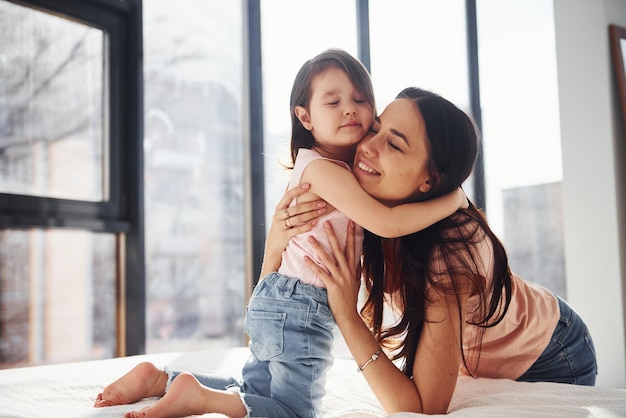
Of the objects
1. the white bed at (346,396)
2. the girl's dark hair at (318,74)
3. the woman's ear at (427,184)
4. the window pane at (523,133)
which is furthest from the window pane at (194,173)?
the woman's ear at (427,184)

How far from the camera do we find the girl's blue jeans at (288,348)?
123 centimetres

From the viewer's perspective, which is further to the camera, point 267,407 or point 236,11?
point 236,11

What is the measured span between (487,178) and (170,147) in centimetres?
197

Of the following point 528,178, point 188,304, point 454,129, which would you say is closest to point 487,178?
point 528,178

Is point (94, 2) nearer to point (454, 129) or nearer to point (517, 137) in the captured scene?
point (454, 129)

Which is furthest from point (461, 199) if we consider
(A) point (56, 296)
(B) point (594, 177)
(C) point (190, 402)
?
(B) point (594, 177)

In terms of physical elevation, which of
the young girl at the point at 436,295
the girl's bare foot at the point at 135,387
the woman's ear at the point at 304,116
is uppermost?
the woman's ear at the point at 304,116

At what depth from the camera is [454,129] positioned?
4.40 feet

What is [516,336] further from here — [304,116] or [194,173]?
[194,173]

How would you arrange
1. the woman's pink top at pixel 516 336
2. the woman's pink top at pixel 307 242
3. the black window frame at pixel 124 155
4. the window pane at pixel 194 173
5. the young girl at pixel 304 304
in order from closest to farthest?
the young girl at pixel 304 304, the woman's pink top at pixel 307 242, the woman's pink top at pixel 516 336, the black window frame at pixel 124 155, the window pane at pixel 194 173

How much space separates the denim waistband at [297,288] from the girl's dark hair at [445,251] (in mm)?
191

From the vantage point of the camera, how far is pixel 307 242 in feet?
4.51

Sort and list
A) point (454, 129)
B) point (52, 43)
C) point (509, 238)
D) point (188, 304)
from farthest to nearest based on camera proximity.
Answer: point (509, 238) < point (188, 304) < point (52, 43) < point (454, 129)

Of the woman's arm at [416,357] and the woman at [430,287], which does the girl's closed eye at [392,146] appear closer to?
the woman at [430,287]
